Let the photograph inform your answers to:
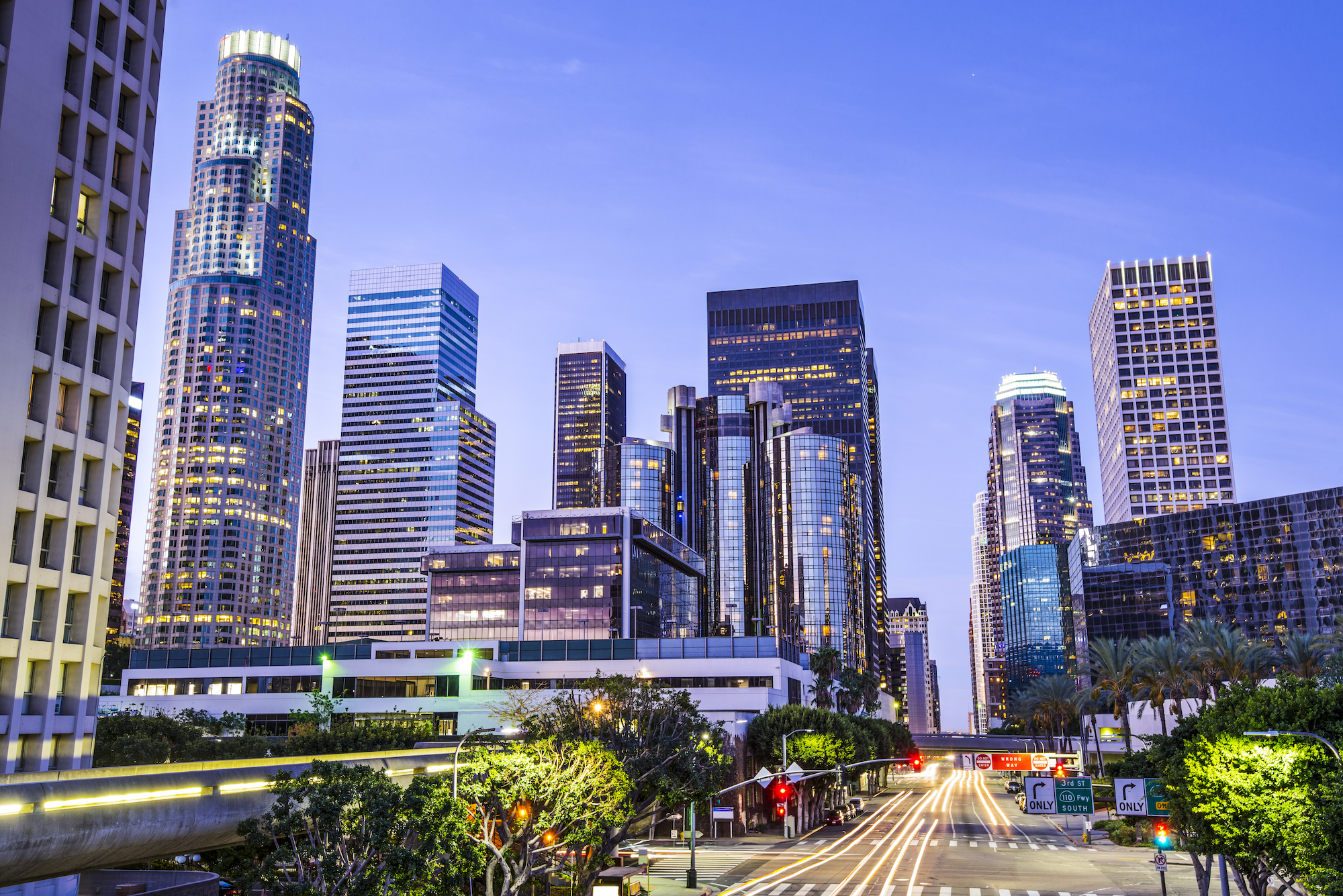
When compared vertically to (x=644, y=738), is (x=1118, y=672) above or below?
above

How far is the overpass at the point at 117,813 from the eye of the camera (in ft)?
78.4

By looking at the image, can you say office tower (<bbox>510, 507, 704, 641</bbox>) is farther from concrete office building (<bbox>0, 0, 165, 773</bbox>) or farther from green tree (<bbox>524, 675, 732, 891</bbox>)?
concrete office building (<bbox>0, 0, 165, 773</bbox>)

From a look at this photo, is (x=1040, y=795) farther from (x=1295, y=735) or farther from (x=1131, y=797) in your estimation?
(x=1295, y=735)

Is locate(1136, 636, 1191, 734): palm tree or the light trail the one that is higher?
locate(1136, 636, 1191, 734): palm tree

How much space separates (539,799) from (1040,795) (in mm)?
31703

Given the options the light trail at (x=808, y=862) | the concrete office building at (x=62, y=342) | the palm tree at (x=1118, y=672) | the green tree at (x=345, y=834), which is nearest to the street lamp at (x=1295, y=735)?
the green tree at (x=345, y=834)

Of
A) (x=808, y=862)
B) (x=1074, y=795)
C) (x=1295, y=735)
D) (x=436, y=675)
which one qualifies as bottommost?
(x=808, y=862)

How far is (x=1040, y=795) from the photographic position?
6053 centimetres

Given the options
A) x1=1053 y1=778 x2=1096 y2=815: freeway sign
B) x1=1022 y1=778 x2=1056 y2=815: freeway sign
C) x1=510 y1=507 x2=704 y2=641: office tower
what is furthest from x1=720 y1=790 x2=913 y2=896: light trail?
x1=510 y1=507 x2=704 y2=641: office tower

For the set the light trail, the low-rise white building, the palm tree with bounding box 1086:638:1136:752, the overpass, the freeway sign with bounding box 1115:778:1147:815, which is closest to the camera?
the overpass

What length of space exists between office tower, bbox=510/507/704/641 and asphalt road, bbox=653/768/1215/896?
261 ft

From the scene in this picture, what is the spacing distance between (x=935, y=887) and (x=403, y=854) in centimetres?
4121

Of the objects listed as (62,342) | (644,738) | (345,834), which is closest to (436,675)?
(644,738)

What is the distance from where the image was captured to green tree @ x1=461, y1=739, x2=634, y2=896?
139 feet
